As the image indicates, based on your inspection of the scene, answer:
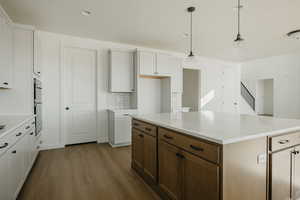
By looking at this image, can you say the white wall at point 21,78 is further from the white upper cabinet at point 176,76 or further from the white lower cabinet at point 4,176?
the white upper cabinet at point 176,76

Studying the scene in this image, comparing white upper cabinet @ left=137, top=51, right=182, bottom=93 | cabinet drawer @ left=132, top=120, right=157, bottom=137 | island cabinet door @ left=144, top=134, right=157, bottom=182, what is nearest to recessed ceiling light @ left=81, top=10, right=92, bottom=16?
white upper cabinet @ left=137, top=51, right=182, bottom=93

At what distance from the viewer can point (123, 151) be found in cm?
349

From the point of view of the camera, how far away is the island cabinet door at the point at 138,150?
228cm

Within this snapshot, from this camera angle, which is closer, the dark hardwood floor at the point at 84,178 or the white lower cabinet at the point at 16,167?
the white lower cabinet at the point at 16,167

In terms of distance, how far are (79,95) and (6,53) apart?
1709 millimetres

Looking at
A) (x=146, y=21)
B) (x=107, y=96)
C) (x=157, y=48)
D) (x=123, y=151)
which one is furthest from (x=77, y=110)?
(x=157, y=48)

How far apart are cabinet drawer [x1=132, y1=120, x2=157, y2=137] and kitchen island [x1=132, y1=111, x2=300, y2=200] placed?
0.03 metres

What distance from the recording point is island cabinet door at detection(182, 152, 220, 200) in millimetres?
1185

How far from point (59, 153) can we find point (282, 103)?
7.81 metres

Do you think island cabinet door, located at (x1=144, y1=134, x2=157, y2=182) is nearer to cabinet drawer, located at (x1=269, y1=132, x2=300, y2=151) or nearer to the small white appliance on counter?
cabinet drawer, located at (x1=269, y1=132, x2=300, y2=151)

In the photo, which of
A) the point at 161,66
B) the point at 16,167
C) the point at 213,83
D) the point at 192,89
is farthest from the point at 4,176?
the point at 213,83

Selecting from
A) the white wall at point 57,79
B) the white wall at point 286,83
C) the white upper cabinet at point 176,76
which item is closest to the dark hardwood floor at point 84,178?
the white wall at point 57,79

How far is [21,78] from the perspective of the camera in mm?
2781

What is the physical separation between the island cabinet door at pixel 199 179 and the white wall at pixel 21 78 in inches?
111
